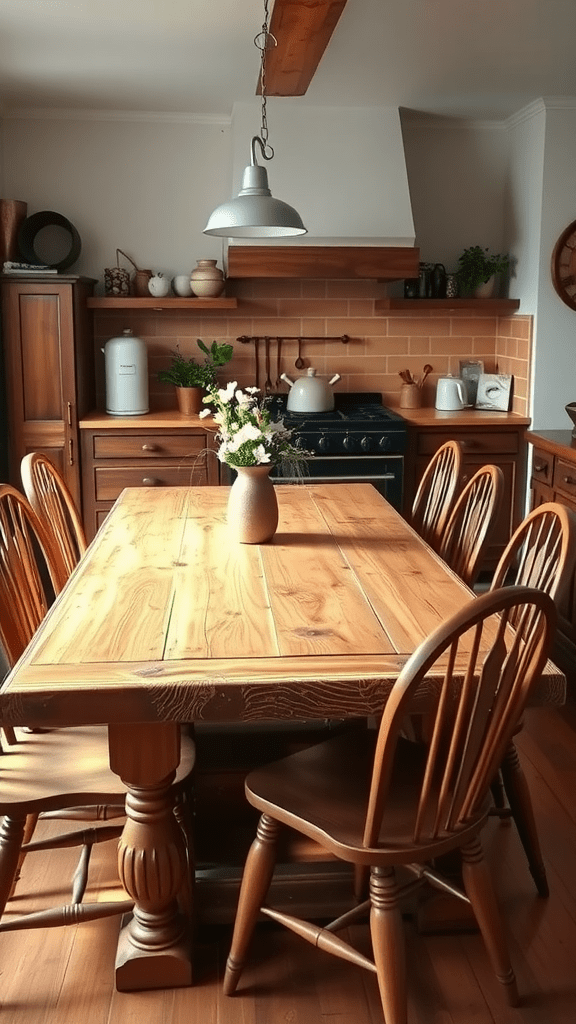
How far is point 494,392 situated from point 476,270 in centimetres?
63

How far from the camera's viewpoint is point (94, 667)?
1.81 meters

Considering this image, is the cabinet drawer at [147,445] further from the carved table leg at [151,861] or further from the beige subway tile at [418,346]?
the carved table leg at [151,861]

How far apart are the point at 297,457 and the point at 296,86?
1.95 meters

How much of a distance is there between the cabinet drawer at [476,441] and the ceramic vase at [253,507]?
218cm

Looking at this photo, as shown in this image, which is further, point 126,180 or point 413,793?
point 126,180

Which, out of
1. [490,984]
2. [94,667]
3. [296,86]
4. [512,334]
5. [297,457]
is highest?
[296,86]

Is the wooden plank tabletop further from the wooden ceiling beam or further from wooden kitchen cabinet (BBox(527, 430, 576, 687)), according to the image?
the wooden ceiling beam

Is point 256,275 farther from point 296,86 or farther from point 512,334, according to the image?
point 512,334

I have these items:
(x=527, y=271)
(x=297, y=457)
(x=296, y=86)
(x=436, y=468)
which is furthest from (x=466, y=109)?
(x=297, y=457)

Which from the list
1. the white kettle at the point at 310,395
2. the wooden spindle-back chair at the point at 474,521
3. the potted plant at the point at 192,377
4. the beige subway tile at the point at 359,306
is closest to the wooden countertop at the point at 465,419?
the white kettle at the point at 310,395

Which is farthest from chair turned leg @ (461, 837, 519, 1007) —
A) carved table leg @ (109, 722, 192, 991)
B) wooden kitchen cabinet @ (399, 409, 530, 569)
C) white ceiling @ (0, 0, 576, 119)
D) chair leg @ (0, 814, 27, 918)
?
wooden kitchen cabinet @ (399, 409, 530, 569)


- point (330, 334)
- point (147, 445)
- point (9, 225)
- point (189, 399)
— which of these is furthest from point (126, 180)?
point (147, 445)

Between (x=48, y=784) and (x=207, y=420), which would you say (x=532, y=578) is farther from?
(x=207, y=420)

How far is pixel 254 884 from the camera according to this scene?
1.97 metres
